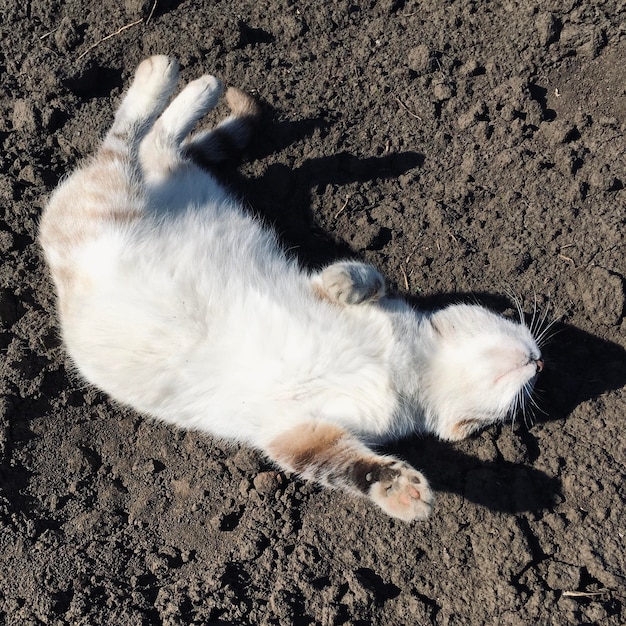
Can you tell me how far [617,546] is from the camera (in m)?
3.44

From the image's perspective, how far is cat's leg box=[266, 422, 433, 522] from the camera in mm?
2936

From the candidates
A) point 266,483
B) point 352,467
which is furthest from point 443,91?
point 266,483

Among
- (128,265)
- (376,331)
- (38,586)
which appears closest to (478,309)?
(376,331)

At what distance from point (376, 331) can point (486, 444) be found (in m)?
1.13

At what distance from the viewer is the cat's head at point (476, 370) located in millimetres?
3432

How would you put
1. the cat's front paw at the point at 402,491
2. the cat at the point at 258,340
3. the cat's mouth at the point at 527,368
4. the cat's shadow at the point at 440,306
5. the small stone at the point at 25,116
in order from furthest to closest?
the small stone at the point at 25,116
the cat's shadow at the point at 440,306
the cat's mouth at the point at 527,368
the cat at the point at 258,340
the cat's front paw at the point at 402,491

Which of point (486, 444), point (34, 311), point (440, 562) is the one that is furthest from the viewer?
point (34, 311)

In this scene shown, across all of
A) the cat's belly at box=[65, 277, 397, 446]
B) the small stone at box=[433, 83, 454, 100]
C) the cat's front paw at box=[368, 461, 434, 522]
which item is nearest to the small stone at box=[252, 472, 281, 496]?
the cat's belly at box=[65, 277, 397, 446]

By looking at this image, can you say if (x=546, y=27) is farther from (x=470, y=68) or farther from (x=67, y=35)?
(x=67, y=35)

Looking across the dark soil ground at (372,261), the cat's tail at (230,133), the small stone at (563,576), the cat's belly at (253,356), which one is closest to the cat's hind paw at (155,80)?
the cat's tail at (230,133)

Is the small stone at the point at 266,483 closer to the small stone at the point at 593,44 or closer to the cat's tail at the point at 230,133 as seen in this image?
the cat's tail at the point at 230,133

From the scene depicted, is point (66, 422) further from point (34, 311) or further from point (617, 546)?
point (617, 546)

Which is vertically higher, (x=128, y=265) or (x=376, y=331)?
(x=128, y=265)

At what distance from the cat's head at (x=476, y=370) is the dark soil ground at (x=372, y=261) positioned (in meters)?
0.34
